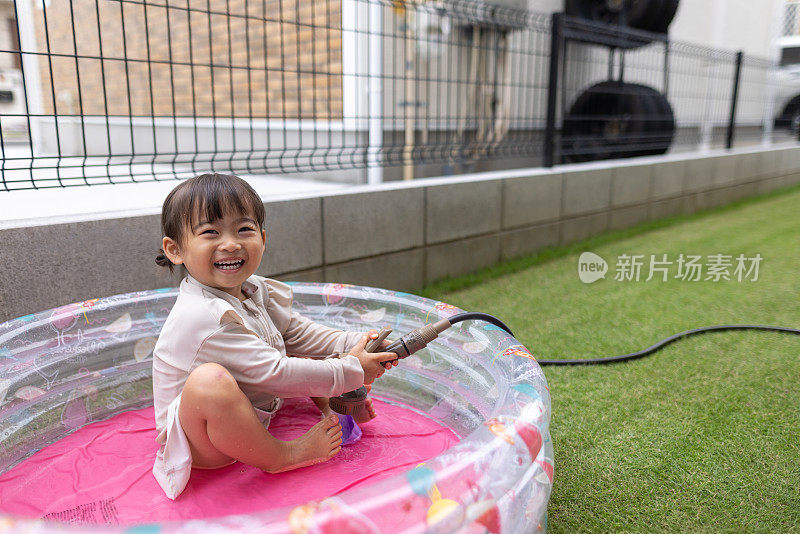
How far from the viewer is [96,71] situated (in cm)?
568

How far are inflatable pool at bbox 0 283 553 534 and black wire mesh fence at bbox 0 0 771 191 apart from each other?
4.31 feet

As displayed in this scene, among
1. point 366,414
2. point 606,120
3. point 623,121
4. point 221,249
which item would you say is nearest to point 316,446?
point 366,414

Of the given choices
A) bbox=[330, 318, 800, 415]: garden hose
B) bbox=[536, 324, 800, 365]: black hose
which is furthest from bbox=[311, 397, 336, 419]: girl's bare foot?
bbox=[536, 324, 800, 365]: black hose

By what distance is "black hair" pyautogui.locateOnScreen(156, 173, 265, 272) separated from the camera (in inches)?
46.5

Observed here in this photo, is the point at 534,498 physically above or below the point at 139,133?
below

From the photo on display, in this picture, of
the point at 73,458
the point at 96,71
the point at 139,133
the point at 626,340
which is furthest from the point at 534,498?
the point at 96,71

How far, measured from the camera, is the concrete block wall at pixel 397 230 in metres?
1.68

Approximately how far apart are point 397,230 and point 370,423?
1.26m

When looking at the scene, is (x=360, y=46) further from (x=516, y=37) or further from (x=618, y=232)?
(x=618, y=232)

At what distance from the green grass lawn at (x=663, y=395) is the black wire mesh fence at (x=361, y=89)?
43.5 inches

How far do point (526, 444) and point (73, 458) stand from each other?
1171mm

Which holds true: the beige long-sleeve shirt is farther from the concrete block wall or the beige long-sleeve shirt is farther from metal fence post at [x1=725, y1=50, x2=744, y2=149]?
metal fence post at [x1=725, y1=50, x2=744, y2=149]

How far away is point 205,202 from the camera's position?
118 centimetres

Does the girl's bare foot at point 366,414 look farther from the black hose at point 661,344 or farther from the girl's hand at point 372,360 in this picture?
the black hose at point 661,344
